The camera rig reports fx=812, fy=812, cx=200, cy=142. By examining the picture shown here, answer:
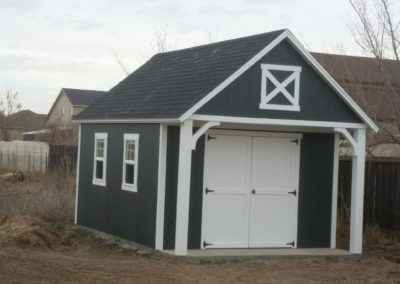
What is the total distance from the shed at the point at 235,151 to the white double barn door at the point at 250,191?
0.07ft

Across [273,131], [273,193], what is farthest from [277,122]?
[273,193]

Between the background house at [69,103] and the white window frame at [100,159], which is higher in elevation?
the background house at [69,103]

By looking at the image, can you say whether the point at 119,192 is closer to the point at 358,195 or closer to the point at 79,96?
the point at 358,195

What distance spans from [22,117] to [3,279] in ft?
233

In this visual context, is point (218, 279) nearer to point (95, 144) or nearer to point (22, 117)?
point (95, 144)

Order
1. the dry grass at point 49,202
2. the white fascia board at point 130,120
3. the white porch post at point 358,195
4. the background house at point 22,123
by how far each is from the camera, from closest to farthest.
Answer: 1. the white fascia board at point 130,120
2. the white porch post at point 358,195
3. the dry grass at point 49,202
4. the background house at point 22,123

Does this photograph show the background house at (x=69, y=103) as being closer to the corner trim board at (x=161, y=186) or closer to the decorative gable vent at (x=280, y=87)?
the corner trim board at (x=161, y=186)

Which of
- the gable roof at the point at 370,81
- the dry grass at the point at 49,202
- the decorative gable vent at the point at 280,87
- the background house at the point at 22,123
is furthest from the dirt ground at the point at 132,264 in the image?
the background house at the point at 22,123

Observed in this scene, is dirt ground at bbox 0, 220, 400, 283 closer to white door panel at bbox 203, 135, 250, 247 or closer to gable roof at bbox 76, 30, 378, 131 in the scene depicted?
white door panel at bbox 203, 135, 250, 247

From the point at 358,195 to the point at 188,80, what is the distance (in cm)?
430

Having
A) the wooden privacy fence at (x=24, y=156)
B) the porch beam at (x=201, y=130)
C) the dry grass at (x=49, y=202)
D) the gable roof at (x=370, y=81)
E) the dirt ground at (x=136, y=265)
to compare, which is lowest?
the dirt ground at (x=136, y=265)

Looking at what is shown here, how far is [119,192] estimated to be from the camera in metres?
18.1

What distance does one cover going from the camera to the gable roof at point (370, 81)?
21156mm

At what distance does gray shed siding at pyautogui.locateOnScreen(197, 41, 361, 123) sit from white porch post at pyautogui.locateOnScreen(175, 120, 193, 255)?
55cm
